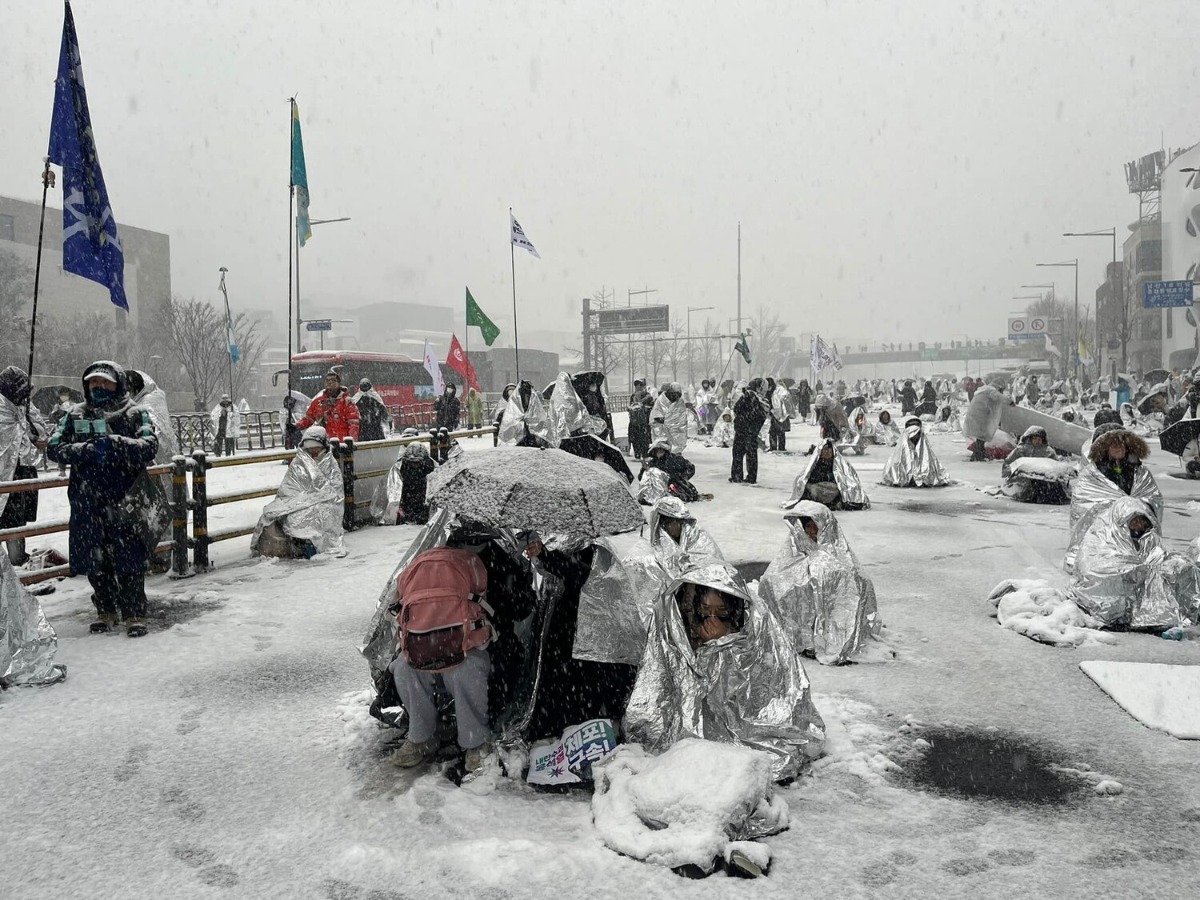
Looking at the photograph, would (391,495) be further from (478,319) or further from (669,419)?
(478,319)

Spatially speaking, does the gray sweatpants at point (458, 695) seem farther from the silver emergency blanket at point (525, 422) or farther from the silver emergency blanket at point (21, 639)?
the silver emergency blanket at point (525, 422)

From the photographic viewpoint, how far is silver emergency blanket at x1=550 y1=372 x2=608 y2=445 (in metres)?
10.7

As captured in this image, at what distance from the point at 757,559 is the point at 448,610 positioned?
17.9 ft

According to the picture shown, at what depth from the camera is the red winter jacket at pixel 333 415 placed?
10.6 metres

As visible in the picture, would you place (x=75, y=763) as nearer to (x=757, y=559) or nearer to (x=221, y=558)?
(x=221, y=558)

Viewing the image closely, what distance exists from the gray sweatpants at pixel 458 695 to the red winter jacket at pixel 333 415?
7.31m

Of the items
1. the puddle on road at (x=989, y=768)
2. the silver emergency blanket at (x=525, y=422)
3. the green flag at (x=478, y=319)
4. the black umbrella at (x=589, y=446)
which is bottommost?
the puddle on road at (x=989, y=768)

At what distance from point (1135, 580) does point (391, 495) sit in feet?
25.9

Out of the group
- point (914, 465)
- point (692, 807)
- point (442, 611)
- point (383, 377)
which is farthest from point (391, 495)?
point (383, 377)

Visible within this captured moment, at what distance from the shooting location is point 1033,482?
40.7 ft

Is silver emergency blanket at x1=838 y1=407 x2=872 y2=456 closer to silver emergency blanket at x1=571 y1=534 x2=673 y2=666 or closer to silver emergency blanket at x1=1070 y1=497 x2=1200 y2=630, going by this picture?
silver emergency blanket at x1=1070 y1=497 x2=1200 y2=630

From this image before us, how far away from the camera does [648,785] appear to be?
331 cm

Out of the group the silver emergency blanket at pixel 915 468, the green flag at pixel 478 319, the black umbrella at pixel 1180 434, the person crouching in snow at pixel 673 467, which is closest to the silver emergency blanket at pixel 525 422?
the person crouching in snow at pixel 673 467

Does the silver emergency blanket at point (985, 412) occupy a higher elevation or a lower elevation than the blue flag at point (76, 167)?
lower
